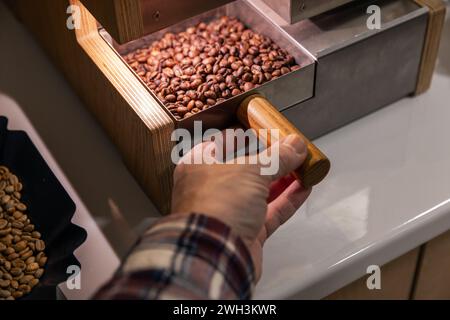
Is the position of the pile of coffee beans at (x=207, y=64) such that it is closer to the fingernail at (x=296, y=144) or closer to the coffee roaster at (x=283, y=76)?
the coffee roaster at (x=283, y=76)

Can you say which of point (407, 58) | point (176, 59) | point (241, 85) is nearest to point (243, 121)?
point (241, 85)

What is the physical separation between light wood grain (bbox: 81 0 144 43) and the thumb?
0.74ft

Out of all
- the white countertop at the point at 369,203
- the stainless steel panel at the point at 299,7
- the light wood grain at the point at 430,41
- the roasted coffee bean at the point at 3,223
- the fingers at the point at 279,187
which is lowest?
the white countertop at the point at 369,203

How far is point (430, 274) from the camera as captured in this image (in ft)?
3.70

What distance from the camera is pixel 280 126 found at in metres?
0.95

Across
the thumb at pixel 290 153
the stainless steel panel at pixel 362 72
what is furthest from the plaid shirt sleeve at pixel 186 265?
the stainless steel panel at pixel 362 72

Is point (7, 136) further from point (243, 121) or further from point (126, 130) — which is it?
point (243, 121)

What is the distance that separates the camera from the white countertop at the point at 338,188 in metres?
0.99

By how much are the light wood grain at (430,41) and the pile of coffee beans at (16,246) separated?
0.66 metres

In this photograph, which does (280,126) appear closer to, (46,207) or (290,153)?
(290,153)

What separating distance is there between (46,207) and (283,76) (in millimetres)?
382

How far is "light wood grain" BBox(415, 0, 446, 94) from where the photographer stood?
1108 mm

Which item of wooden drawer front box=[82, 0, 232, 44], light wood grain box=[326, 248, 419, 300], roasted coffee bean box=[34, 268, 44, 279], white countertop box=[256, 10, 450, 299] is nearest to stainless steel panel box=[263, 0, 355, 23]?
wooden drawer front box=[82, 0, 232, 44]

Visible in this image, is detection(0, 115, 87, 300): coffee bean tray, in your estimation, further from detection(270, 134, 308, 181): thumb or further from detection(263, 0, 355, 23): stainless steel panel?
detection(263, 0, 355, 23): stainless steel panel
